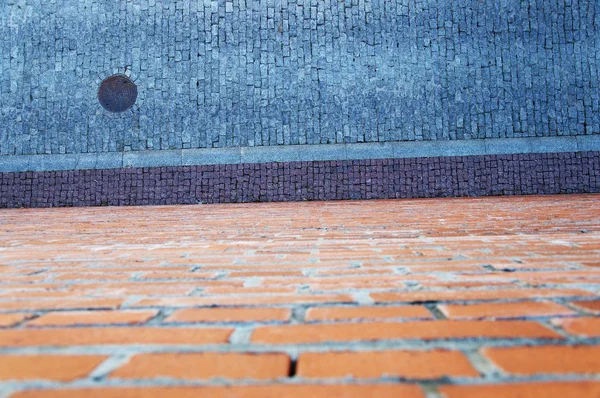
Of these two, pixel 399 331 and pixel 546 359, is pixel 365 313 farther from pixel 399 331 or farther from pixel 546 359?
pixel 546 359

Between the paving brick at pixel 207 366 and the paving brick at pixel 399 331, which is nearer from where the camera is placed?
the paving brick at pixel 207 366

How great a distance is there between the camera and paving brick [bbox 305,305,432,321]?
1.13m

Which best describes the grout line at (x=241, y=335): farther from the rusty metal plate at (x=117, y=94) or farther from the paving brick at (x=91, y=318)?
the rusty metal plate at (x=117, y=94)

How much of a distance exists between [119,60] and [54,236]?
4666 mm

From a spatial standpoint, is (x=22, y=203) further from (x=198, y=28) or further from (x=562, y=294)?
(x=562, y=294)

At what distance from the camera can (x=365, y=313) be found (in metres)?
1.17

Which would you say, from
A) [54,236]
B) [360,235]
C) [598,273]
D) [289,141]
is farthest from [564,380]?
[289,141]

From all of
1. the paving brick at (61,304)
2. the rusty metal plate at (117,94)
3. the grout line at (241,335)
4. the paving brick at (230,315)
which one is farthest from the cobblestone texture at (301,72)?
the grout line at (241,335)

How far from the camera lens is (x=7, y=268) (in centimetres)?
200

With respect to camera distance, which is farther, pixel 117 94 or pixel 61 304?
pixel 117 94

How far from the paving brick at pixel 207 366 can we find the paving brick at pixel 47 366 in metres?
0.07

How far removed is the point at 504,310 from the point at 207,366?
76 centimetres

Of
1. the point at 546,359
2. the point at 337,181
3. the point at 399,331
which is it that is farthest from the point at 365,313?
the point at 337,181

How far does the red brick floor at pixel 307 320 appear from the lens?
2.64 ft
